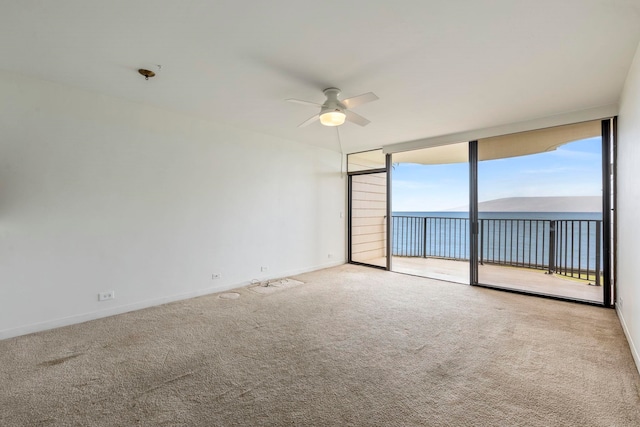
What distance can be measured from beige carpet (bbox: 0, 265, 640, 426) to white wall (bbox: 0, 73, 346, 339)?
0.44m

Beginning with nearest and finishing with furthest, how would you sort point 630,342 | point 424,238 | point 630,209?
1. point 630,342
2. point 630,209
3. point 424,238

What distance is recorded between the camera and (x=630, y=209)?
2693 mm

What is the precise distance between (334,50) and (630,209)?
122 inches

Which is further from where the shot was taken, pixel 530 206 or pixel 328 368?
pixel 530 206

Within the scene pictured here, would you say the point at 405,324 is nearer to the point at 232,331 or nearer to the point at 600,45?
the point at 232,331

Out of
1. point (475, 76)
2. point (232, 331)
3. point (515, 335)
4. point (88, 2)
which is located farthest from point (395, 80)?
point (232, 331)

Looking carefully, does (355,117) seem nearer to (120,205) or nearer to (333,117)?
(333,117)

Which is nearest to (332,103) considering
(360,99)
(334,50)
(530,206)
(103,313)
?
(360,99)

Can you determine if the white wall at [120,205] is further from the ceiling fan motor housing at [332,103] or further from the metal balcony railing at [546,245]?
the metal balcony railing at [546,245]

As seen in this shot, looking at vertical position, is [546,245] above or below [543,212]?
below

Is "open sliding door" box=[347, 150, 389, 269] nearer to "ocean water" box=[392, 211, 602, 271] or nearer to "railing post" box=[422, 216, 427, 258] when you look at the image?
"railing post" box=[422, 216, 427, 258]

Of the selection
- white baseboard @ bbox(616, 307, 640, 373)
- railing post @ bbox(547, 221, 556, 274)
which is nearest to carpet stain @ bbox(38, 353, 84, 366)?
white baseboard @ bbox(616, 307, 640, 373)

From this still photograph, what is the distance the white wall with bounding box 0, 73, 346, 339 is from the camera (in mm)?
2850

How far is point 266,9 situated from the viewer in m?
1.92
